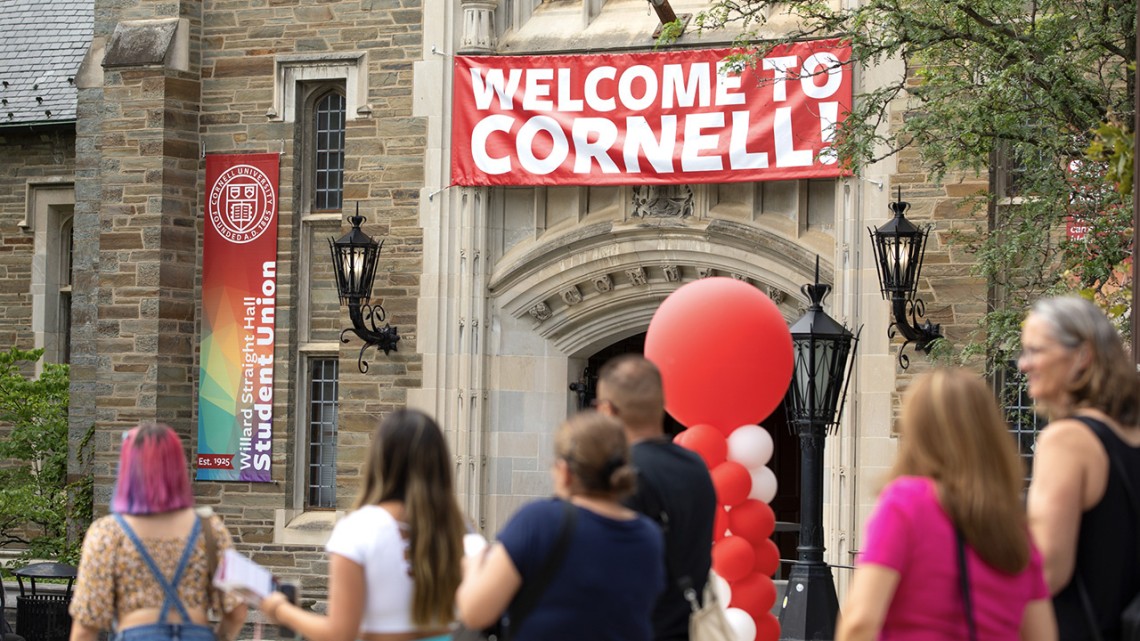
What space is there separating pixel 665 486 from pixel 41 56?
62.0 ft

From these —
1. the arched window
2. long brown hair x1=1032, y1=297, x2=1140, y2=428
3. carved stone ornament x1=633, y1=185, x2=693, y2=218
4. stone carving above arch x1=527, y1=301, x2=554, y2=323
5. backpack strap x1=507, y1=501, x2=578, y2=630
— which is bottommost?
backpack strap x1=507, y1=501, x2=578, y2=630

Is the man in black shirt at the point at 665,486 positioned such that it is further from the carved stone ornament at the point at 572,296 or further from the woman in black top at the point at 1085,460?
the carved stone ornament at the point at 572,296

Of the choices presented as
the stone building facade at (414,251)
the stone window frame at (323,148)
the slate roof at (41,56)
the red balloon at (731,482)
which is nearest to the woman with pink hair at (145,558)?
the red balloon at (731,482)

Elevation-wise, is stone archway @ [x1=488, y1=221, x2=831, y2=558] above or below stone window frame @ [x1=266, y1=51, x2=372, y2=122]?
below

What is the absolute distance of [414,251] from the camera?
1591 centimetres

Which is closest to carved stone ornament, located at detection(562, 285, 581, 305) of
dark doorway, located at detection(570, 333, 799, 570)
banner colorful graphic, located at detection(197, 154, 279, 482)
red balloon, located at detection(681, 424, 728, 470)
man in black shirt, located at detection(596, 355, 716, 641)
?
banner colorful graphic, located at detection(197, 154, 279, 482)

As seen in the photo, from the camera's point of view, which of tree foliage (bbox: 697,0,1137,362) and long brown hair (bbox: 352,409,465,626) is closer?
long brown hair (bbox: 352,409,465,626)

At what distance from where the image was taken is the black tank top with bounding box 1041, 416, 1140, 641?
14.4ft

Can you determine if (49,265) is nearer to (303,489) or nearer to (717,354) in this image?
(303,489)

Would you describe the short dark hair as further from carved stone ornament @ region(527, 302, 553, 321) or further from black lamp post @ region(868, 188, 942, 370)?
carved stone ornament @ region(527, 302, 553, 321)

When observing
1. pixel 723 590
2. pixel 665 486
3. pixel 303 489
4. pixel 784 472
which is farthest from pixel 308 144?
pixel 665 486

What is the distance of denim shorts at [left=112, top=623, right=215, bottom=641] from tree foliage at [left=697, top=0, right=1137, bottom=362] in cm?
681

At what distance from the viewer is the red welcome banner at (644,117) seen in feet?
48.1

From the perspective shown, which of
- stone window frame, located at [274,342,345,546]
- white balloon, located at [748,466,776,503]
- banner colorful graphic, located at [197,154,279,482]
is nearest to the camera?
white balloon, located at [748,466,776,503]
